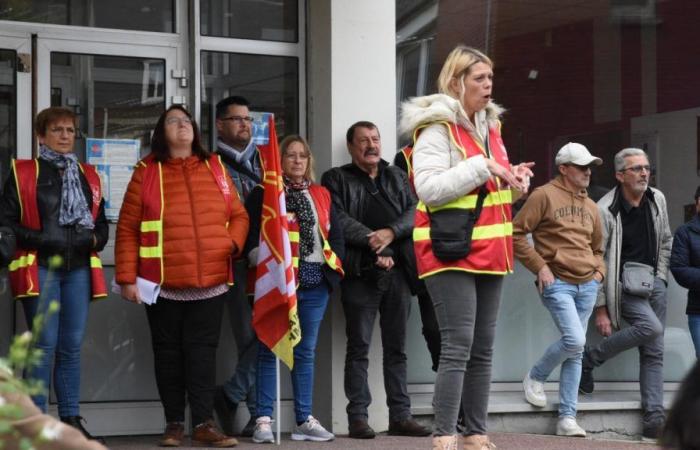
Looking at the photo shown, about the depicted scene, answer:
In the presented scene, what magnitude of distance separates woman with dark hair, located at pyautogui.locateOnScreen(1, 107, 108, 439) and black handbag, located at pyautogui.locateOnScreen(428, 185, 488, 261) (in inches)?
103

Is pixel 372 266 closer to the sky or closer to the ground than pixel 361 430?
closer to the sky

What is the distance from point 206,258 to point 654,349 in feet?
13.2

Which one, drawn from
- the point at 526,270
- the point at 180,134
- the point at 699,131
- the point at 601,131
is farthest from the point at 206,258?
the point at 699,131

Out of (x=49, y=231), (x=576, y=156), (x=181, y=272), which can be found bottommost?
(x=181, y=272)

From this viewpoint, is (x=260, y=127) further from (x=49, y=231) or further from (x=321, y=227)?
(x=49, y=231)

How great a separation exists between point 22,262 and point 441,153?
2.90 metres

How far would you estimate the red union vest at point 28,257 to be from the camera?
8.59m

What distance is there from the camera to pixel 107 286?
9680 millimetres

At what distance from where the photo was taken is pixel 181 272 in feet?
28.8

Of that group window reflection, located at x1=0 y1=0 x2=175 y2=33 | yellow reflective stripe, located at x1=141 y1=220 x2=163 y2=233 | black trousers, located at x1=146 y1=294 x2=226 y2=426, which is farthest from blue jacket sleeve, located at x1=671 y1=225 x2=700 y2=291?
yellow reflective stripe, located at x1=141 y1=220 x2=163 y2=233

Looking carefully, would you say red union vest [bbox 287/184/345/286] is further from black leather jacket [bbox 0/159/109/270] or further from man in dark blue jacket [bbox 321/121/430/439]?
black leather jacket [bbox 0/159/109/270]

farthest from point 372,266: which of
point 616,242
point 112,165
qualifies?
point 616,242

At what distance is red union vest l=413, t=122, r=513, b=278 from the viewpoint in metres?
7.04

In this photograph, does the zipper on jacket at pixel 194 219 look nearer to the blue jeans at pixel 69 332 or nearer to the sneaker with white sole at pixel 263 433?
the blue jeans at pixel 69 332
